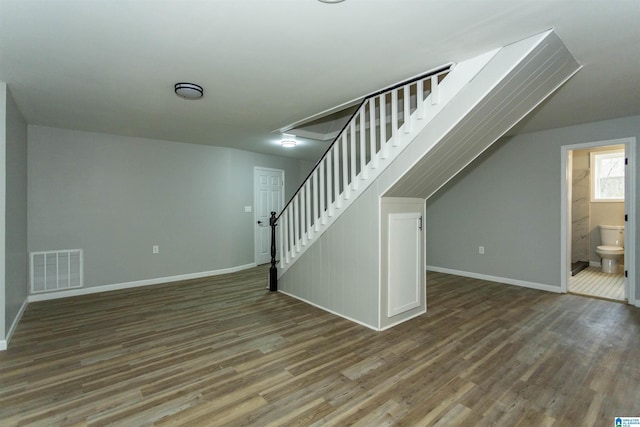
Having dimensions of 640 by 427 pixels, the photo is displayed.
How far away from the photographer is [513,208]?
4574mm

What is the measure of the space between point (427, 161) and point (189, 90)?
2.17 m

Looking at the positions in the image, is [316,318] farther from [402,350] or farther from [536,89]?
[536,89]

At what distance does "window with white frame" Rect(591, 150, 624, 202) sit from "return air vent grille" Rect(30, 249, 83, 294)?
28.1 feet

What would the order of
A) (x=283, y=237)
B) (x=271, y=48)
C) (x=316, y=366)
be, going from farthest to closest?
1. (x=283, y=237)
2. (x=316, y=366)
3. (x=271, y=48)

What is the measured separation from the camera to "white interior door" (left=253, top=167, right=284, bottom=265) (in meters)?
6.11

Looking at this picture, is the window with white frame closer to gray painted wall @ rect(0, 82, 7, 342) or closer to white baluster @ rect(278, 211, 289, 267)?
white baluster @ rect(278, 211, 289, 267)

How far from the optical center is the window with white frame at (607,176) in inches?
214

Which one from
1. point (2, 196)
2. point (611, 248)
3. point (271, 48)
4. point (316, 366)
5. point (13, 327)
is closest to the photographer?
point (271, 48)

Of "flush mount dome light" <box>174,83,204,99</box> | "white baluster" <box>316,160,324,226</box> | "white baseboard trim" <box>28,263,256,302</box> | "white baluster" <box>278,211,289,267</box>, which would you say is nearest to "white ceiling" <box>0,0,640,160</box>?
"flush mount dome light" <box>174,83,204,99</box>

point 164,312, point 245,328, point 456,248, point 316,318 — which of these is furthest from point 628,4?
point 164,312

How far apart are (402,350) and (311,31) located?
2.44 meters

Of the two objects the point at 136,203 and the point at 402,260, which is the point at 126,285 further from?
the point at 402,260

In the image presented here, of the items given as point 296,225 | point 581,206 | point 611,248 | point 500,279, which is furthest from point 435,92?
point 581,206

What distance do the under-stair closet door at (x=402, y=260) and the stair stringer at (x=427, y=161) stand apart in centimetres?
7
